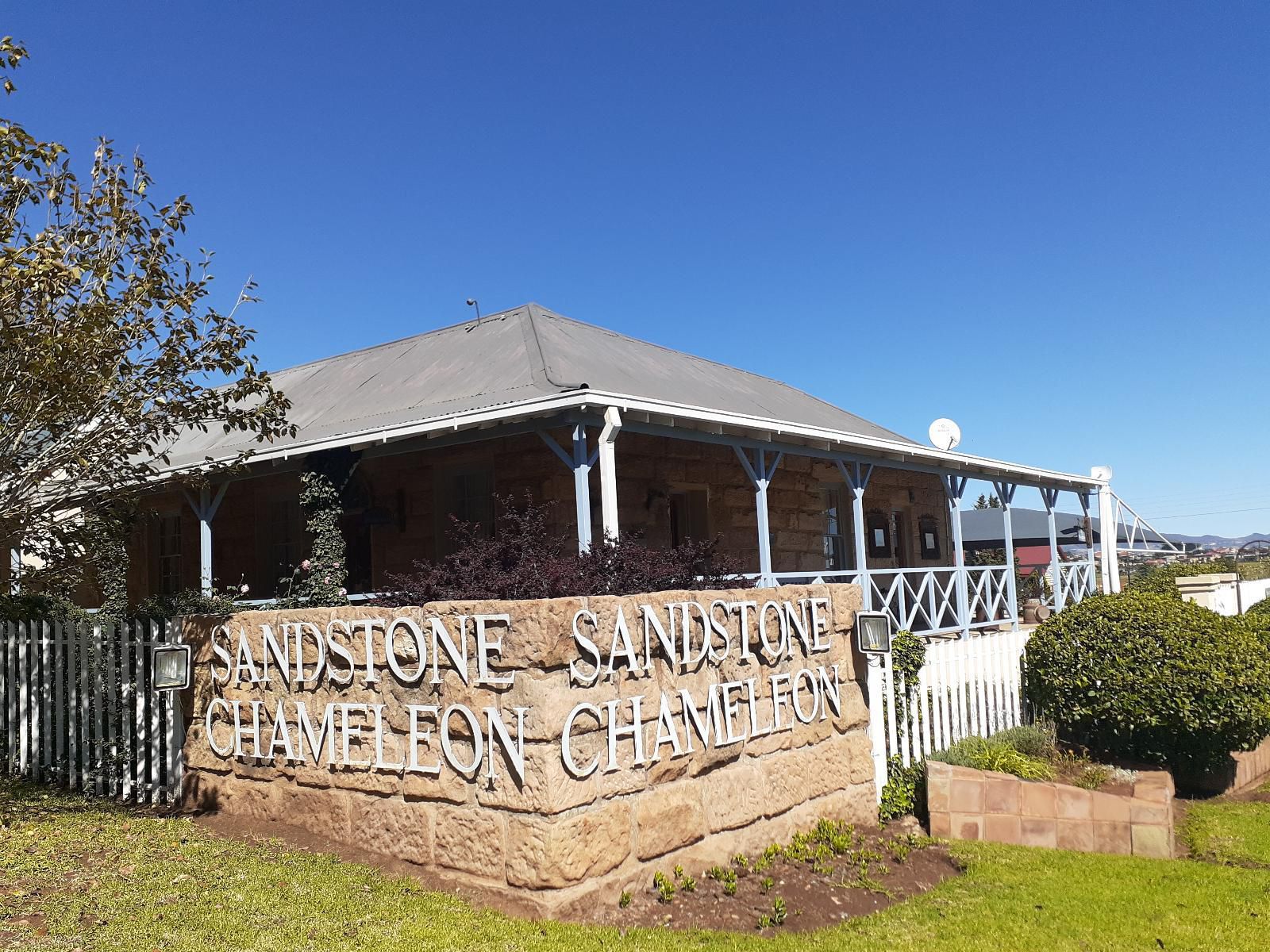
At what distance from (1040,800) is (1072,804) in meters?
0.20

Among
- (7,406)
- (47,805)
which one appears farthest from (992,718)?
(7,406)

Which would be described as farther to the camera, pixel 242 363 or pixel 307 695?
pixel 242 363

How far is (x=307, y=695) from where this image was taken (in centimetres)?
593

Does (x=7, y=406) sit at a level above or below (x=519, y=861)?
above

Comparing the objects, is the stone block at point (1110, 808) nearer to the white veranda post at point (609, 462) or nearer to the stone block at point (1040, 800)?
the stone block at point (1040, 800)

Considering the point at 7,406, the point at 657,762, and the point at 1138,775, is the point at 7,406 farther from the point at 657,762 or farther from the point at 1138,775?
the point at 1138,775

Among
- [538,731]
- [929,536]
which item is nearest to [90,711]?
[538,731]

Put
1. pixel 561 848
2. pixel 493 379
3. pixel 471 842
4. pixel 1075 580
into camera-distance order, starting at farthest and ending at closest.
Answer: pixel 1075 580
pixel 493 379
pixel 471 842
pixel 561 848

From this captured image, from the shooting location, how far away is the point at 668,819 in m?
5.43

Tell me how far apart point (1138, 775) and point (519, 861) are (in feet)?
14.6

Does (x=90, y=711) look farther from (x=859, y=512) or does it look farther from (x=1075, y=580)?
(x=1075, y=580)

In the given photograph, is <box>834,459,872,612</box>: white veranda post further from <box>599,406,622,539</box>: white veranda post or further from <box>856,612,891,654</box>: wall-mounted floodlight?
<box>856,612,891,654</box>: wall-mounted floodlight

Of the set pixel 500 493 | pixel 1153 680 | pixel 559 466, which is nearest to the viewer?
pixel 1153 680

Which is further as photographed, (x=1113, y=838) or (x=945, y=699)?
(x=945, y=699)
